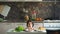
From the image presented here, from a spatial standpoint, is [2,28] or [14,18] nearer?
[2,28]

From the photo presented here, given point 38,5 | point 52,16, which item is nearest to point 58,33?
point 52,16

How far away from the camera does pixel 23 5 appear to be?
5125 mm

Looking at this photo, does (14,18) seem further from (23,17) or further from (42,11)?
(42,11)

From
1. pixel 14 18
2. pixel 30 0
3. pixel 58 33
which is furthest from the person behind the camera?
pixel 14 18

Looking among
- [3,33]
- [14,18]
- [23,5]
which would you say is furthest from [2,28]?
[23,5]

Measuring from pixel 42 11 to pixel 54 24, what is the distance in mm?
793

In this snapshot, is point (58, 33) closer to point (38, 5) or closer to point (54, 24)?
point (54, 24)

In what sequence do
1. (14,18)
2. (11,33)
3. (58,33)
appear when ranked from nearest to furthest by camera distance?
(11,33) < (58,33) < (14,18)

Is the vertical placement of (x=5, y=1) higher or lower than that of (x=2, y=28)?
higher

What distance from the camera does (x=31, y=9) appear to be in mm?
5121

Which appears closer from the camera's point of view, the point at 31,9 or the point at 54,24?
the point at 54,24

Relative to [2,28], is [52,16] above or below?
above

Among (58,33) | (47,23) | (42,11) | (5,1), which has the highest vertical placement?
(5,1)

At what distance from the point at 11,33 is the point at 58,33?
2.21 m
